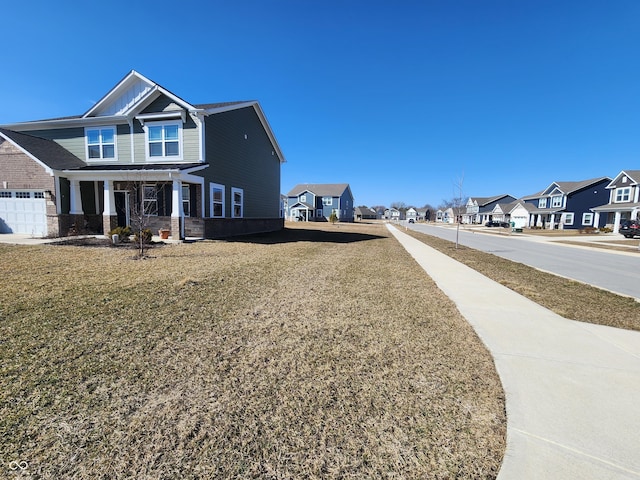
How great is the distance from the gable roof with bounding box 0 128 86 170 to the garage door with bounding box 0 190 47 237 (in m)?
1.66

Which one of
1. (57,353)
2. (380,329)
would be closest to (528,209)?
(380,329)

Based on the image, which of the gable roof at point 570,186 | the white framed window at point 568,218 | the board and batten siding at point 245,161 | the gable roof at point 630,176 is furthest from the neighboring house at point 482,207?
the board and batten siding at point 245,161

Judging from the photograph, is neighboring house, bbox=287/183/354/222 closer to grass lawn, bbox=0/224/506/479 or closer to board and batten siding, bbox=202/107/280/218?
board and batten siding, bbox=202/107/280/218

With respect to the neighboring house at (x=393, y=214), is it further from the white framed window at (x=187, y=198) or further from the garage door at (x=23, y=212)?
the garage door at (x=23, y=212)

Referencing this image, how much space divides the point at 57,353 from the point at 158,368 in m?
1.32

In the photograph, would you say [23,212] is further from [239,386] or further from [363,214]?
[363,214]

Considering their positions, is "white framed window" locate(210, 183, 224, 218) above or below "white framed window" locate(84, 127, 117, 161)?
below

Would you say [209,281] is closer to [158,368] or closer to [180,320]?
[180,320]

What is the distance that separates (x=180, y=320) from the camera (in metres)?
4.47

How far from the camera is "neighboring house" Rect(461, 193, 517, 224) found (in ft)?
249

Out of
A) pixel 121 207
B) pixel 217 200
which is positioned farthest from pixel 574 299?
pixel 121 207

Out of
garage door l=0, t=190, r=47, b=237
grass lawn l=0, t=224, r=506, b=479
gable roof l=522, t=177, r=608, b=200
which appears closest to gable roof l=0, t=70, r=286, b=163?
garage door l=0, t=190, r=47, b=237

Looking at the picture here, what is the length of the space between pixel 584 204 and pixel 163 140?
54927mm

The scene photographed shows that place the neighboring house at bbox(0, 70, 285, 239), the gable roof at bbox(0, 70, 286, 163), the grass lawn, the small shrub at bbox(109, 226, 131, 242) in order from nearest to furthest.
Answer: the grass lawn, the small shrub at bbox(109, 226, 131, 242), the neighboring house at bbox(0, 70, 285, 239), the gable roof at bbox(0, 70, 286, 163)
